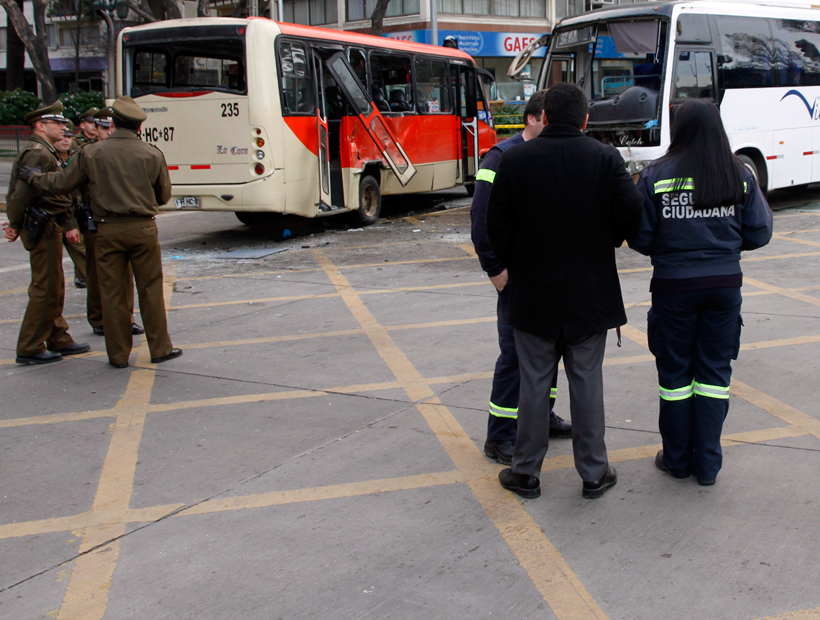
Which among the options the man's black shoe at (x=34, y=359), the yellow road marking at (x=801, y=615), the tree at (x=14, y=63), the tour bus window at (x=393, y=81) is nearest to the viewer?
the yellow road marking at (x=801, y=615)

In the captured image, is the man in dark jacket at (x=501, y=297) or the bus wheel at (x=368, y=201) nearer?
the man in dark jacket at (x=501, y=297)

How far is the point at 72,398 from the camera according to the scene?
555 cm

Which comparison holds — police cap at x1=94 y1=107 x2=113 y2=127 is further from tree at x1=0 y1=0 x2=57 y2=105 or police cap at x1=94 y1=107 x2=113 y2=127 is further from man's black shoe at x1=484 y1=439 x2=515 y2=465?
tree at x1=0 y1=0 x2=57 y2=105

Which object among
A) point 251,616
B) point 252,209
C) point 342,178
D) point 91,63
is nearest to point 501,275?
point 251,616

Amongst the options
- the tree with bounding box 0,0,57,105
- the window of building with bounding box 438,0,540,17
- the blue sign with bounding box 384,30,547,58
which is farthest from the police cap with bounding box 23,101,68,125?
the window of building with bounding box 438,0,540,17

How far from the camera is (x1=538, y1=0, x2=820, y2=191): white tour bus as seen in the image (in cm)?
1229

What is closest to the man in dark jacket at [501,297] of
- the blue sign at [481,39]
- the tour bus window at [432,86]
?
the tour bus window at [432,86]

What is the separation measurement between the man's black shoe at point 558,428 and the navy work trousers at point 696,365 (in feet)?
2.33

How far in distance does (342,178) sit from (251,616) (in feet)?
33.6

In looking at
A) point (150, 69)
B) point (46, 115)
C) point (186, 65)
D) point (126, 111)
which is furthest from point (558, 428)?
point (150, 69)

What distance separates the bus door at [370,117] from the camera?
12055 mm

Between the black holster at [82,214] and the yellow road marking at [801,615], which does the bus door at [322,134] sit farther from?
the yellow road marking at [801,615]

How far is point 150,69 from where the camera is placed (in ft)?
38.5

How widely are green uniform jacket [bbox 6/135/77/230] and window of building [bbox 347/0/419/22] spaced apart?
31539mm
